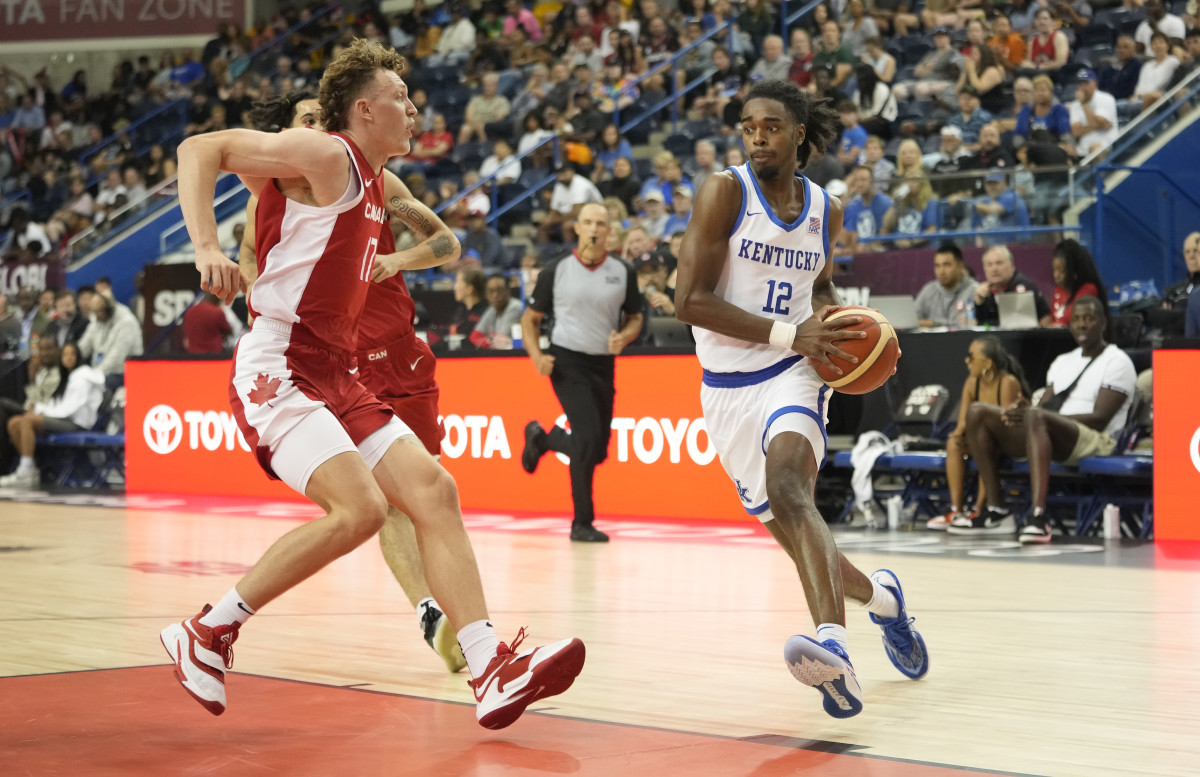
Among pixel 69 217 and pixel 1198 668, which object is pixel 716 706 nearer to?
pixel 1198 668

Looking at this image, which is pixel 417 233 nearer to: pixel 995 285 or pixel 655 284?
pixel 995 285

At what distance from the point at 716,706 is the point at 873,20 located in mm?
12847

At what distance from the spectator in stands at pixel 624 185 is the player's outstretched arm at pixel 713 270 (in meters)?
11.0

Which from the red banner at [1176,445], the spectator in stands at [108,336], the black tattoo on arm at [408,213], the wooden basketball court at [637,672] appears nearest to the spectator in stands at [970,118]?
the red banner at [1176,445]

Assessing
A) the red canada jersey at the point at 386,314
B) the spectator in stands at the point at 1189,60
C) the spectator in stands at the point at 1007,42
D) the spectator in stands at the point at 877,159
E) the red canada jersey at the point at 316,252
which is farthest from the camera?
the spectator in stands at the point at 1007,42

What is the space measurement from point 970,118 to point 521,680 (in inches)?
442

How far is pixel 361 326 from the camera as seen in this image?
583cm

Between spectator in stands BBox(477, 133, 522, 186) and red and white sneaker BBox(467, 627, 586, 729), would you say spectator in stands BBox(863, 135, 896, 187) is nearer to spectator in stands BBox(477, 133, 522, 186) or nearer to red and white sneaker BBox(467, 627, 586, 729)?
spectator in stands BBox(477, 133, 522, 186)

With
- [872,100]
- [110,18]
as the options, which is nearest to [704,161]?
[872,100]

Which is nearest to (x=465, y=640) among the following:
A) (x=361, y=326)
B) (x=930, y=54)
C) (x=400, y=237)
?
(x=361, y=326)

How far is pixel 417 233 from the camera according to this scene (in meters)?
5.27

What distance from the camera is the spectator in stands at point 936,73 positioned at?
15000 mm

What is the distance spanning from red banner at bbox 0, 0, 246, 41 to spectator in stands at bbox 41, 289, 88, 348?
10.7 metres

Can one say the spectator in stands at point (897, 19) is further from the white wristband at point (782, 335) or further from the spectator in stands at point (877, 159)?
the white wristband at point (782, 335)
